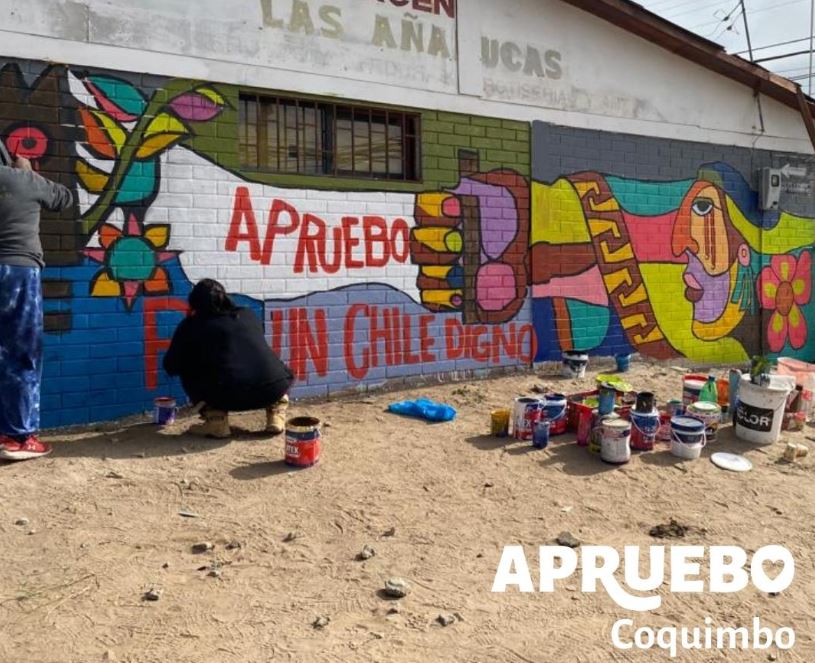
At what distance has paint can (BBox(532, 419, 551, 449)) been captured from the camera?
5.36 m

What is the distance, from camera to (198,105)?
5852mm

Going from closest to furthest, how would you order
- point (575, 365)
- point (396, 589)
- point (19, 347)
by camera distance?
point (396, 589)
point (19, 347)
point (575, 365)

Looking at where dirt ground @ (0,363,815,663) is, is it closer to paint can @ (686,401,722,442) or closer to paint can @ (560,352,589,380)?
paint can @ (686,401,722,442)

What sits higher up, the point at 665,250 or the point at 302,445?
the point at 665,250

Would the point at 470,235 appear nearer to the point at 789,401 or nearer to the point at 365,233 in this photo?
the point at 365,233

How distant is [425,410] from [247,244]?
6.94 feet

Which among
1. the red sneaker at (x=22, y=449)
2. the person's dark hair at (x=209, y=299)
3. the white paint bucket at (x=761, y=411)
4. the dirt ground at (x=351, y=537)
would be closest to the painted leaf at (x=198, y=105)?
the person's dark hair at (x=209, y=299)

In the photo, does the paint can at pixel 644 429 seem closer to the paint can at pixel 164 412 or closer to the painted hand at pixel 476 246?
the painted hand at pixel 476 246

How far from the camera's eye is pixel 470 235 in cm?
740

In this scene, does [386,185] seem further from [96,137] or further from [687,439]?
[687,439]

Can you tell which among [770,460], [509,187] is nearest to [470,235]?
[509,187]

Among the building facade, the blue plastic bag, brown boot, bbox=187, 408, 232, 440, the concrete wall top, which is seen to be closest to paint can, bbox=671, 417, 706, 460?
the blue plastic bag

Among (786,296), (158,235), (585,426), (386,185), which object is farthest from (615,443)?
(786,296)

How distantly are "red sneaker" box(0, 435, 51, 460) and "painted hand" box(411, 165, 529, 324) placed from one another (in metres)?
3.71
